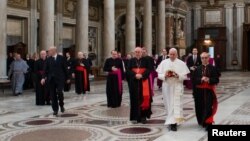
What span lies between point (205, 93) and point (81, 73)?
8.54 metres

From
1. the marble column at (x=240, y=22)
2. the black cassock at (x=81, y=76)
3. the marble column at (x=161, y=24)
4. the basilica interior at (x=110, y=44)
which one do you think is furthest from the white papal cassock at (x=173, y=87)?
the marble column at (x=240, y=22)

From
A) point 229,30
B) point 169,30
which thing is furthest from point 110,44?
point 229,30

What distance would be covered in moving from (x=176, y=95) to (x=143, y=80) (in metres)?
1.15

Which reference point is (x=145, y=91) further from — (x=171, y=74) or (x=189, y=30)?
(x=189, y=30)

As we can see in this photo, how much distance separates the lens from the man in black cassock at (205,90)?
7.75 m

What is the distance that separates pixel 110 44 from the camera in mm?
21594

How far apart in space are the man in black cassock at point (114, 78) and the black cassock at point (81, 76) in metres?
3.48

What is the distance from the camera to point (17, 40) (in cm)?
2080

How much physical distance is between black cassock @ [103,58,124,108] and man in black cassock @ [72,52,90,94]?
11.5ft

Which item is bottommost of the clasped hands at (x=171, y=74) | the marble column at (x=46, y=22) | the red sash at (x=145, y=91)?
the red sash at (x=145, y=91)

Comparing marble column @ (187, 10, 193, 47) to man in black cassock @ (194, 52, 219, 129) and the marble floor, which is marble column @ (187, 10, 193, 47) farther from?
man in black cassock @ (194, 52, 219, 129)

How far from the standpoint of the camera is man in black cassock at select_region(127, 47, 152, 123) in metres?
8.63

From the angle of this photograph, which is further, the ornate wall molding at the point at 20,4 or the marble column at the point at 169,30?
the marble column at the point at 169,30

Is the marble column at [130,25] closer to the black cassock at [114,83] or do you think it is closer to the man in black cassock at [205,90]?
the black cassock at [114,83]
